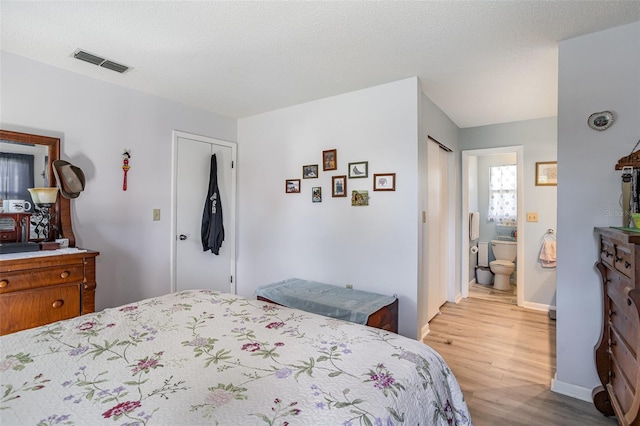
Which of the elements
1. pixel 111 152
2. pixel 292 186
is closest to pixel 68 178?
pixel 111 152

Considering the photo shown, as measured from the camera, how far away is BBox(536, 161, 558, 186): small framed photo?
3.74 meters

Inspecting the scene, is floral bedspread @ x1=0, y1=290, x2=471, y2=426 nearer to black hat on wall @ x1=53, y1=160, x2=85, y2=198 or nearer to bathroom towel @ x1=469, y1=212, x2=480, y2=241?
black hat on wall @ x1=53, y1=160, x2=85, y2=198

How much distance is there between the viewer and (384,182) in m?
2.83

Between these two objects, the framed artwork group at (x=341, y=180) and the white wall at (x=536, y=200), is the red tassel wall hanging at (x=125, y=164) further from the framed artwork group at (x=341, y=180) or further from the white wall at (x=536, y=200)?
the white wall at (x=536, y=200)

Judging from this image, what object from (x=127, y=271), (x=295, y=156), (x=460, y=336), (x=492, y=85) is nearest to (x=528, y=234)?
(x=460, y=336)

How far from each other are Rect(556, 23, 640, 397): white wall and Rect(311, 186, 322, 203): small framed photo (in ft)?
6.52

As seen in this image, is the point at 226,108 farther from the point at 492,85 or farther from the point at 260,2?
the point at 492,85

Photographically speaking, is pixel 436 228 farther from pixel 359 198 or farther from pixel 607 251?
pixel 607 251

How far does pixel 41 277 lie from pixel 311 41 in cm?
236

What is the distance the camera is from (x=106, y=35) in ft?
6.68

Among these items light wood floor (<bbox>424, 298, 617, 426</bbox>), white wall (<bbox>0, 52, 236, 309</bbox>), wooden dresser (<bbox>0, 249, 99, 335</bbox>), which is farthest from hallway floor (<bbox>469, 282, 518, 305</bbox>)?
wooden dresser (<bbox>0, 249, 99, 335</bbox>)

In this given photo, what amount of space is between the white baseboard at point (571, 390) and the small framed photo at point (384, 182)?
5.86ft

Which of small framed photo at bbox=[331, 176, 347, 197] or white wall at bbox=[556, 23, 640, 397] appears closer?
white wall at bbox=[556, 23, 640, 397]

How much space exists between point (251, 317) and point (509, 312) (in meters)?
3.49
